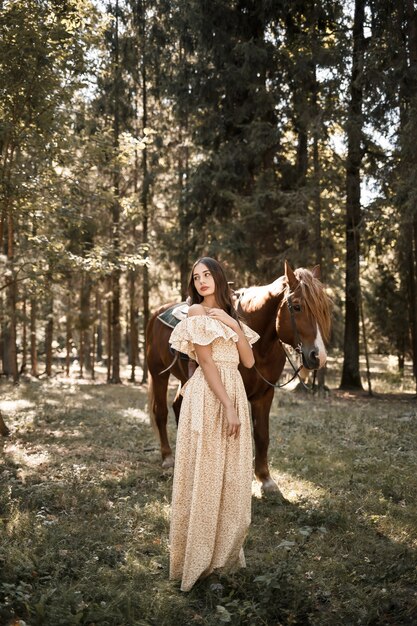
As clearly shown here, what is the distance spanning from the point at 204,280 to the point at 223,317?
0.30 m

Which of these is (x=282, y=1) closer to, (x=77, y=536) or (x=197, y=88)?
(x=197, y=88)

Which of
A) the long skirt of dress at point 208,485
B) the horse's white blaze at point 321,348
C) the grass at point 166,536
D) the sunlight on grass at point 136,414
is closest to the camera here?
the grass at point 166,536

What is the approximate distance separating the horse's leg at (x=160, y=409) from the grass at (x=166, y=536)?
0.30 metres

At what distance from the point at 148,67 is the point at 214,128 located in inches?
173

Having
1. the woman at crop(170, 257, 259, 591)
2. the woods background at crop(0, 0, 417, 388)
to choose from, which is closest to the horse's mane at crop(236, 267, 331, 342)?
the woman at crop(170, 257, 259, 591)

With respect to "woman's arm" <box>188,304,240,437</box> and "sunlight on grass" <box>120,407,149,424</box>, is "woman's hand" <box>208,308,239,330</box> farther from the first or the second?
"sunlight on grass" <box>120,407,149,424</box>

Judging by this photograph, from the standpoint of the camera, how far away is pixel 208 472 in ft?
12.2

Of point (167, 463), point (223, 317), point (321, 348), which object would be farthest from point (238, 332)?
point (167, 463)

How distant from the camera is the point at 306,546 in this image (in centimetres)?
457

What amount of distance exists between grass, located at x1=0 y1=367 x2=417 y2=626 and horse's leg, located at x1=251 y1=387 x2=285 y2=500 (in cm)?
19

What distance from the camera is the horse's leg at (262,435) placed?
20.0ft

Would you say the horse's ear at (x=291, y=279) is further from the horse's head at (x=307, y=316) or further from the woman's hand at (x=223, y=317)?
the woman's hand at (x=223, y=317)

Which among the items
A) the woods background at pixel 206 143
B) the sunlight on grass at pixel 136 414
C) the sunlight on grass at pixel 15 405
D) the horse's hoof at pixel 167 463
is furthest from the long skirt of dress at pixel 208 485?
the sunlight on grass at pixel 15 405

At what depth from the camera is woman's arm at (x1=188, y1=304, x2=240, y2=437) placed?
3.69m
